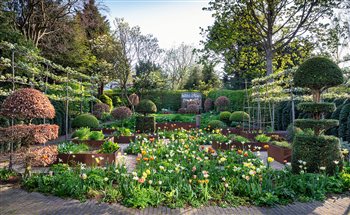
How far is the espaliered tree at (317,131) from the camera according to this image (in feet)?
17.4

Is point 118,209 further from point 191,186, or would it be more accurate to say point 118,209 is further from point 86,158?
point 86,158

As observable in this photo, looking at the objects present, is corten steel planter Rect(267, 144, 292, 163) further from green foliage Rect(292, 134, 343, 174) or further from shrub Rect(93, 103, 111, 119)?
shrub Rect(93, 103, 111, 119)

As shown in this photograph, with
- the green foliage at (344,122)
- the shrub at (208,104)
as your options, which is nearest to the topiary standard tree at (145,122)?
the green foliage at (344,122)

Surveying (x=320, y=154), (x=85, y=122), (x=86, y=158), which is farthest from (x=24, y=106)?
(x=85, y=122)

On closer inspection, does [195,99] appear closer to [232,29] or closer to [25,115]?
[232,29]

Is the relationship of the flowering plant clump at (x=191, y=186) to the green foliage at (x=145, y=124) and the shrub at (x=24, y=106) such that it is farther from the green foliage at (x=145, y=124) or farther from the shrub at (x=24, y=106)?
the green foliage at (x=145, y=124)

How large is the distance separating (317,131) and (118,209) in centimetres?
421

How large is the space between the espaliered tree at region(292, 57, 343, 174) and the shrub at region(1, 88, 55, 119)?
5243mm

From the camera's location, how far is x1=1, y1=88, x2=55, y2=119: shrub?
548 centimetres

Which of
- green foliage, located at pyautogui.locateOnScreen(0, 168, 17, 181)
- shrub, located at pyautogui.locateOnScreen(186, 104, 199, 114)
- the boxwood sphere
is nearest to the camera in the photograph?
green foliage, located at pyautogui.locateOnScreen(0, 168, 17, 181)

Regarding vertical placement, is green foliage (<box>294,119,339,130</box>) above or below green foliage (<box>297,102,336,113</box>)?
below

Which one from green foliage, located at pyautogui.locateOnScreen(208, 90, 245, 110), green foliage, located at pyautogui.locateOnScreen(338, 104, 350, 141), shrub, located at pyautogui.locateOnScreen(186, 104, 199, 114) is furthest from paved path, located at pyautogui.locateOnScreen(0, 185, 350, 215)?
shrub, located at pyautogui.locateOnScreen(186, 104, 199, 114)

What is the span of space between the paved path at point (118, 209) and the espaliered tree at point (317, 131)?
1.02 m

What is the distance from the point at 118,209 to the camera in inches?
157
